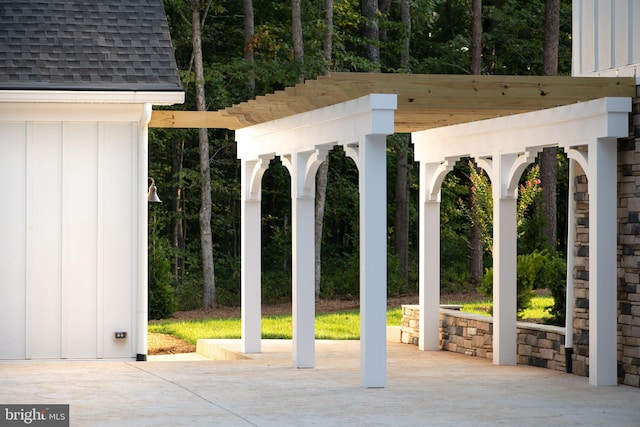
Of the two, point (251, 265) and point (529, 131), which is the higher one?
point (529, 131)

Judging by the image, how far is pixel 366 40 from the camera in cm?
2623

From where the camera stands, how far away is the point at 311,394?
10.4 metres

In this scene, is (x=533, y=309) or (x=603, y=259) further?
(x=533, y=309)

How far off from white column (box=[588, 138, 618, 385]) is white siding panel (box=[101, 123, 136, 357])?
555cm

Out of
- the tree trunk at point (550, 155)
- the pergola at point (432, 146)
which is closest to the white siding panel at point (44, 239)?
the pergola at point (432, 146)

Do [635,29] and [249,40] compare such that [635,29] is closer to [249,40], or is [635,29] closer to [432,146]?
[432,146]

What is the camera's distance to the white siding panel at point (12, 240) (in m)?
13.6

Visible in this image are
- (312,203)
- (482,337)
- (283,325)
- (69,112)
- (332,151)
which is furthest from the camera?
(332,151)

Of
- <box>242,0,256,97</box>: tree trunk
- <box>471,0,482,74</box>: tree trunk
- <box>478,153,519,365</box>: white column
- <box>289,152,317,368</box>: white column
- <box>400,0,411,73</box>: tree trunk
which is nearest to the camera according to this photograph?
<box>289,152,317,368</box>: white column

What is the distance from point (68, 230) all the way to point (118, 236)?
591 mm

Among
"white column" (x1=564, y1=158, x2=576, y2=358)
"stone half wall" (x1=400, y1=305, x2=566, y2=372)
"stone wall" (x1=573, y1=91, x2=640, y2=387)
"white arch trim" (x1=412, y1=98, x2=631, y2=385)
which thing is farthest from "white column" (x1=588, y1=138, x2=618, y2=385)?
"stone half wall" (x1=400, y1=305, x2=566, y2=372)

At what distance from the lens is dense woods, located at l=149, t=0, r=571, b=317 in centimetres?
2464

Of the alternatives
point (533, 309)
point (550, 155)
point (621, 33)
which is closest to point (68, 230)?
point (621, 33)

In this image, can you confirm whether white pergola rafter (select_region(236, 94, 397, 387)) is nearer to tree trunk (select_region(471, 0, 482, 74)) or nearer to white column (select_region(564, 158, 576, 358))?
white column (select_region(564, 158, 576, 358))
